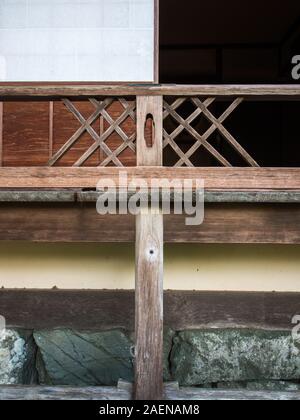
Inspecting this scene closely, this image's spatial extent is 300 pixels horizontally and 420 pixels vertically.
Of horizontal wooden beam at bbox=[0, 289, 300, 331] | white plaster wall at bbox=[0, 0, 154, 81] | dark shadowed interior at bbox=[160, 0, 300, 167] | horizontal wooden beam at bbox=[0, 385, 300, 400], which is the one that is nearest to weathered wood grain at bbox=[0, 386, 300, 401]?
horizontal wooden beam at bbox=[0, 385, 300, 400]

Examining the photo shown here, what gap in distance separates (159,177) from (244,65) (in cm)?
511

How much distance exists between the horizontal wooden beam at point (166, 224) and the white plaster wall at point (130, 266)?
0.73 meters

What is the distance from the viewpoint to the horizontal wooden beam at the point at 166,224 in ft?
13.3

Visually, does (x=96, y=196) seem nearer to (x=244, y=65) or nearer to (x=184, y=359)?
(x=184, y=359)

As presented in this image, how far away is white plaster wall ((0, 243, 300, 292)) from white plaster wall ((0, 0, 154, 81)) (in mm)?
1616

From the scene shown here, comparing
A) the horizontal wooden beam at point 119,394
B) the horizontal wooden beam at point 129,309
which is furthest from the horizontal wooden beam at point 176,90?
the horizontal wooden beam at point 119,394

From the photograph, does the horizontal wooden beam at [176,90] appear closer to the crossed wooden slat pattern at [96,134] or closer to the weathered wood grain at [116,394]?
the crossed wooden slat pattern at [96,134]

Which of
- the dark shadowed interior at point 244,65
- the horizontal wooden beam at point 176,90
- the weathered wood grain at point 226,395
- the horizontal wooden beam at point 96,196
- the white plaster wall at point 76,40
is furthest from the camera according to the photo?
the dark shadowed interior at point 244,65

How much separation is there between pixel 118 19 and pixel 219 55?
3882 millimetres

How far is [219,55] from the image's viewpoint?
803cm

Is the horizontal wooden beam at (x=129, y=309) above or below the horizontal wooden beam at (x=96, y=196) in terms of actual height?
below

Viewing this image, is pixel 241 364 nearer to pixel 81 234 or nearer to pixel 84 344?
pixel 84 344

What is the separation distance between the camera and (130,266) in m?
4.93

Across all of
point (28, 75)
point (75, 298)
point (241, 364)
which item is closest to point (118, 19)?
point (28, 75)
